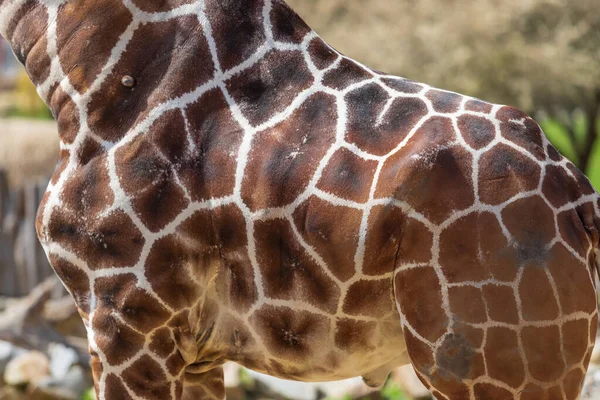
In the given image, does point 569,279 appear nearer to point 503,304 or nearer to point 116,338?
point 503,304

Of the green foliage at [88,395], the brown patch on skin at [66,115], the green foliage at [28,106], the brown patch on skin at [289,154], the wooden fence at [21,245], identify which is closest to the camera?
the brown patch on skin at [289,154]

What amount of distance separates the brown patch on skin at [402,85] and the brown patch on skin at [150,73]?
577 millimetres

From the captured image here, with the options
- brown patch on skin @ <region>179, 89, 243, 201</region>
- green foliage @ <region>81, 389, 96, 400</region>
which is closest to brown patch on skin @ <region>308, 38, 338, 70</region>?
brown patch on skin @ <region>179, 89, 243, 201</region>

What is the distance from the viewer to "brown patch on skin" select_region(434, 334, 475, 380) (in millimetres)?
2357

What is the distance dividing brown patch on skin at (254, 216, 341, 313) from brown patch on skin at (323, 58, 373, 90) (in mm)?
485

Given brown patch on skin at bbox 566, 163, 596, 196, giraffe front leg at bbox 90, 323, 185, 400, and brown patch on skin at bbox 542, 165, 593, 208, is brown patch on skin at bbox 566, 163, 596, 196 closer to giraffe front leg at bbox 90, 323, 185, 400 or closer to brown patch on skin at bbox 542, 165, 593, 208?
brown patch on skin at bbox 542, 165, 593, 208

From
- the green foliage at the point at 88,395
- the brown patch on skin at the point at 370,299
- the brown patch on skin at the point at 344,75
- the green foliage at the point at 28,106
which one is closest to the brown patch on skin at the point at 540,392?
the brown patch on skin at the point at 370,299

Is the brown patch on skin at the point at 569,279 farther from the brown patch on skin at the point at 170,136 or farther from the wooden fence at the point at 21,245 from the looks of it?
the wooden fence at the point at 21,245

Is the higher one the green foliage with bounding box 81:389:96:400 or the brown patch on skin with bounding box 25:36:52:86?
the brown patch on skin with bounding box 25:36:52:86

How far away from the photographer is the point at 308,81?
2697 mm

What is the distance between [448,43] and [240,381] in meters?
6.00

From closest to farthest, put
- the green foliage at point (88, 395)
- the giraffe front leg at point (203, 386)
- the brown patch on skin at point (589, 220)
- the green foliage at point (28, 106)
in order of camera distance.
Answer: the brown patch on skin at point (589, 220), the giraffe front leg at point (203, 386), the green foliage at point (88, 395), the green foliage at point (28, 106)

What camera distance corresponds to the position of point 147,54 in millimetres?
2770

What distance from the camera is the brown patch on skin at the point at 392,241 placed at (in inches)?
94.0
